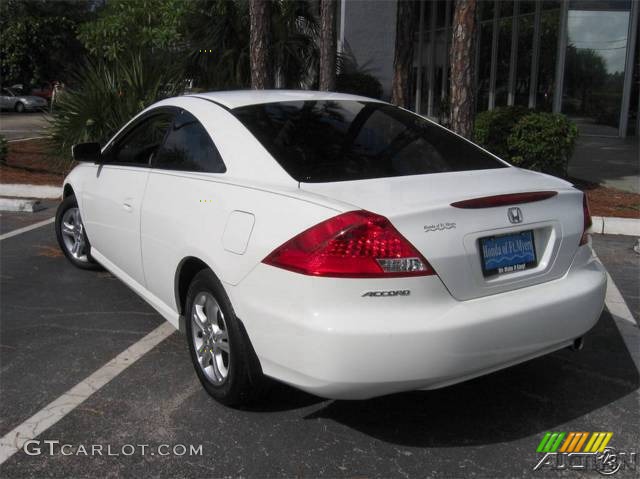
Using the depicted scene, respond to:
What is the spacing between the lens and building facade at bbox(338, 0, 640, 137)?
18.6 m

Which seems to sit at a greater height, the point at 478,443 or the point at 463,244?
the point at 463,244

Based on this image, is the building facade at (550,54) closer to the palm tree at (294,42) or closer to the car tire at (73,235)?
the palm tree at (294,42)

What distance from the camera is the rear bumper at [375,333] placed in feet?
9.02

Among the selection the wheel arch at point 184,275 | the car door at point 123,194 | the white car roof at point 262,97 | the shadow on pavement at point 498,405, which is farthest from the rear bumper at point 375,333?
the car door at point 123,194

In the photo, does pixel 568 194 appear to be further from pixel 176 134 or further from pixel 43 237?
pixel 43 237

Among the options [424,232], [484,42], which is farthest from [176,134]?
[484,42]

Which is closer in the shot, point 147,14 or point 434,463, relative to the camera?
point 434,463

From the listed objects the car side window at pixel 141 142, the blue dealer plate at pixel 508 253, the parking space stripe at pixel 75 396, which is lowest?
the parking space stripe at pixel 75 396

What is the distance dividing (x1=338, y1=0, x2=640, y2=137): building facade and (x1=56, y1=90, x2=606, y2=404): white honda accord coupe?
1497cm

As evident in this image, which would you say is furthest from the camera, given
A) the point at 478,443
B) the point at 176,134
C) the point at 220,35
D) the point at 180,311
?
the point at 220,35

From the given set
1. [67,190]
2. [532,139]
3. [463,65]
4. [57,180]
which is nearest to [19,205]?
[57,180]

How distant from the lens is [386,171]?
3.41 metres

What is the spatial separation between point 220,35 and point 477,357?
1445 centimetres

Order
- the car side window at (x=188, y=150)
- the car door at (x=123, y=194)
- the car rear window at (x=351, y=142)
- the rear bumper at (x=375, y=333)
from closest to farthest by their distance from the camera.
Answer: the rear bumper at (x=375, y=333) < the car rear window at (x=351, y=142) < the car side window at (x=188, y=150) < the car door at (x=123, y=194)
